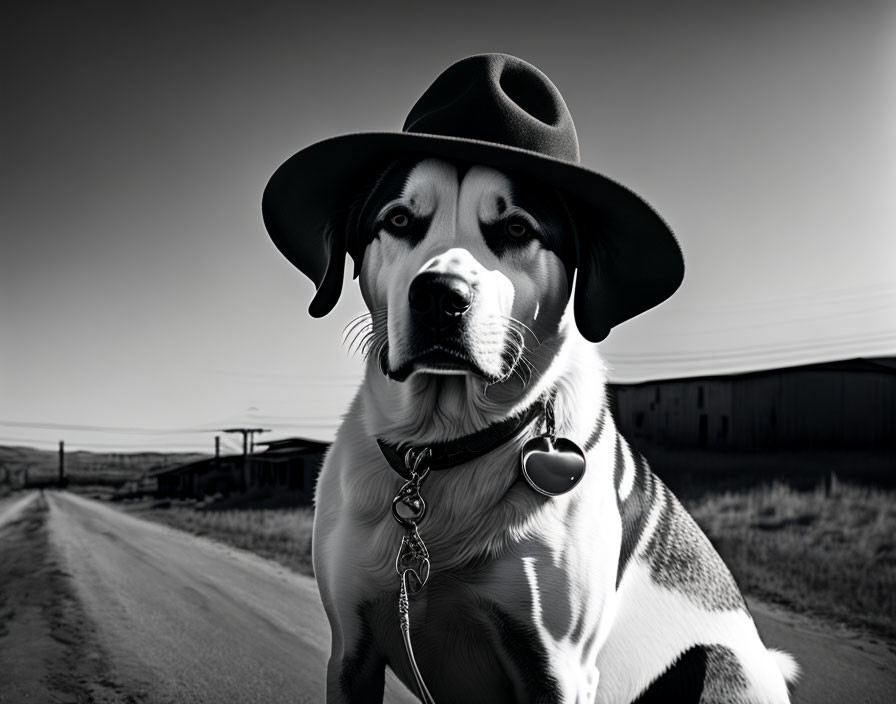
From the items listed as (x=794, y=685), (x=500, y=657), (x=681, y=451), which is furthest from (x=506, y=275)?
(x=681, y=451)

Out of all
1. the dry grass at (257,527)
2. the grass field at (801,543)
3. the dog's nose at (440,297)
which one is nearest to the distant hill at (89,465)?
the dry grass at (257,527)

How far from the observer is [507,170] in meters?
1.23

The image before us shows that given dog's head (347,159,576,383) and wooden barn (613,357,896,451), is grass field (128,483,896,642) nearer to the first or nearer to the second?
wooden barn (613,357,896,451)

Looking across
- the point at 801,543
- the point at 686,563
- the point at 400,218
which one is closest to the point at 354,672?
the point at 686,563

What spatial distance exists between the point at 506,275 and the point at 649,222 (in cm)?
25

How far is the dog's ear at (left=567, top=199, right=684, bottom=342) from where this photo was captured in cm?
126

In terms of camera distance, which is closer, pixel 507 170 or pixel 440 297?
pixel 440 297

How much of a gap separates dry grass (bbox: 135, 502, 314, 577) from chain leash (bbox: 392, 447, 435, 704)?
1144 mm

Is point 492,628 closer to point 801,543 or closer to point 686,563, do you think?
point 686,563

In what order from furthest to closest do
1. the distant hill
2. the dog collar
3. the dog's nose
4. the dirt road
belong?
the distant hill < the dirt road < the dog collar < the dog's nose

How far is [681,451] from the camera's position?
2.43m

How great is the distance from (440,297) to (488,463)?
344mm

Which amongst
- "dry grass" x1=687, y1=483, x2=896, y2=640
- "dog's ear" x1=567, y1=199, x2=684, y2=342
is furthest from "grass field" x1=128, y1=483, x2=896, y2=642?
"dog's ear" x1=567, y1=199, x2=684, y2=342

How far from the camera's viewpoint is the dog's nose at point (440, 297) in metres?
1.08
